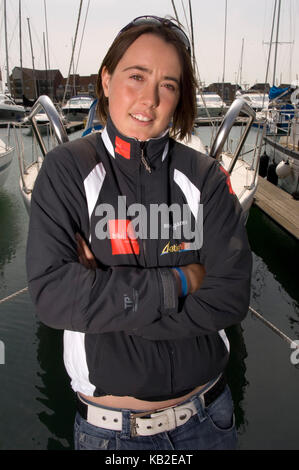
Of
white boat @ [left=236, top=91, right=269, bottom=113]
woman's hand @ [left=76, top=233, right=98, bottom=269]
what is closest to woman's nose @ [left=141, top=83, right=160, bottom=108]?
woman's hand @ [left=76, top=233, right=98, bottom=269]

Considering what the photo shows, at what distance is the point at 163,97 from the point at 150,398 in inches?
46.7

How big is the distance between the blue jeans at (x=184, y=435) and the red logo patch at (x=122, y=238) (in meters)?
0.60

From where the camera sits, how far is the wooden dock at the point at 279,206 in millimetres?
8172

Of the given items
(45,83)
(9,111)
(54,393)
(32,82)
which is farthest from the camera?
(45,83)

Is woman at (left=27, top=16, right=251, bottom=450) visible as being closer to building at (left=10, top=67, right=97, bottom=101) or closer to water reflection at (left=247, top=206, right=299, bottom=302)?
water reflection at (left=247, top=206, right=299, bottom=302)

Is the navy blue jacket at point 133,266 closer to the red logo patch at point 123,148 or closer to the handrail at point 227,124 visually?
the red logo patch at point 123,148

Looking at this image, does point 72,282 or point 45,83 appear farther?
point 45,83

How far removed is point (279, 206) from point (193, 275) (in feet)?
27.5

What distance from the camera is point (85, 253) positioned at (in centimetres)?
151

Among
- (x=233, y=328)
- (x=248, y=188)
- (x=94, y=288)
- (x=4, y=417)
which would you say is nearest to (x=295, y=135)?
(x=248, y=188)

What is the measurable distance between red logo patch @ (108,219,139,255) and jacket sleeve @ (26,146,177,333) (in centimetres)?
11

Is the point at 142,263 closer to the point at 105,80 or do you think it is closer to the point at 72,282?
the point at 72,282

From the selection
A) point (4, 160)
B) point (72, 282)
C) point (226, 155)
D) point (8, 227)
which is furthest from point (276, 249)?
point (4, 160)
